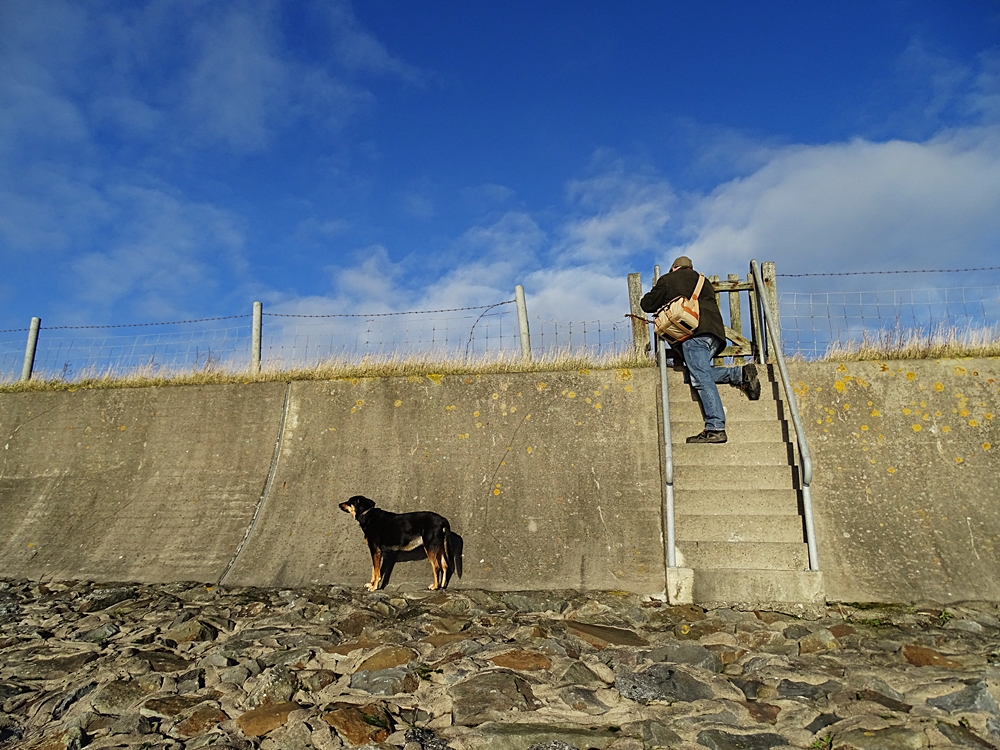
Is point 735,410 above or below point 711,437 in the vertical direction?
above

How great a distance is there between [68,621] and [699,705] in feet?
15.9

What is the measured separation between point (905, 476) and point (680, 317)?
250 centimetres

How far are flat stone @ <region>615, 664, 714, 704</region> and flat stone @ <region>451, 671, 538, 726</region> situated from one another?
0.53 metres

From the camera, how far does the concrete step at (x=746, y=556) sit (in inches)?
201

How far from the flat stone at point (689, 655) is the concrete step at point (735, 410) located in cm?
283

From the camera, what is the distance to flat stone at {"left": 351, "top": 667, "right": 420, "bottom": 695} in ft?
11.5

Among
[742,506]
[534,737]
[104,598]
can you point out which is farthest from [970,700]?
[104,598]

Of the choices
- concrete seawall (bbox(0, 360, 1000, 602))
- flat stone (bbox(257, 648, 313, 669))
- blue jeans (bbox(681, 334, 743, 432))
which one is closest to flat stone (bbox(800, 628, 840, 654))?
concrete seawall (bbox(0, 360, 1000, 602))

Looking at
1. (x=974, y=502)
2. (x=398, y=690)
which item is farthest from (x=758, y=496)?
(x=398, y=690)

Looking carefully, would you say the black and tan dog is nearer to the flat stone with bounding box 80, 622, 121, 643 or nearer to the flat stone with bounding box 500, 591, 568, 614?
the flat stone with bounding box 500, 591, 568, 614

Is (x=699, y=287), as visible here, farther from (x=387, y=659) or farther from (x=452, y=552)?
(x=387, y=659)

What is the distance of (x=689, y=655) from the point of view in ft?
12.6

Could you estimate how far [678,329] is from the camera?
6.33m

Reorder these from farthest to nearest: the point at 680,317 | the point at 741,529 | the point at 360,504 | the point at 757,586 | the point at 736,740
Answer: the point at 680,317, the point at 360,504, the point at 741,529, the point at 757,586, the point at 736,740
